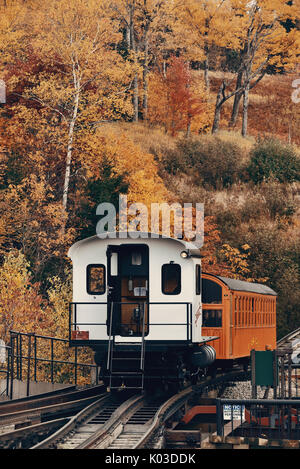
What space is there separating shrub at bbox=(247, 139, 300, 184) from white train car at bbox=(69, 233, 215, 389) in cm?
3480

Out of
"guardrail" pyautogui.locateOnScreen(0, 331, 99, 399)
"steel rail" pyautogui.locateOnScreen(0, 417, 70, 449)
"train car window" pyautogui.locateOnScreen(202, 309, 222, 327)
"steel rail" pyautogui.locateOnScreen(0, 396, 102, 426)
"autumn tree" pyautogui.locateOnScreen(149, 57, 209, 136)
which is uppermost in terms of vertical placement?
"autumn tree" pyautogui.locateOnScreen(149, 57, 209, 136)

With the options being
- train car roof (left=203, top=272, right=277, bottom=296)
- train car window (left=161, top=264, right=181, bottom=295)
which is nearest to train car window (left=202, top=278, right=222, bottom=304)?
train car roof (left=203, top=272, right=277, bottom=296)

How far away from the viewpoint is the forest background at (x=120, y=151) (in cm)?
3694

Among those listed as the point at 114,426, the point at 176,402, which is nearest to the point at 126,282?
the point at 176,402

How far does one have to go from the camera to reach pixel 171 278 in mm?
20344

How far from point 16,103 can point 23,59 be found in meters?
3.60

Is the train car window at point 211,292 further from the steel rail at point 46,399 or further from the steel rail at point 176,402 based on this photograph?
the steel rail at point 46,399

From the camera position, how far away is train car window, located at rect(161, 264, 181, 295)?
20.3 meters

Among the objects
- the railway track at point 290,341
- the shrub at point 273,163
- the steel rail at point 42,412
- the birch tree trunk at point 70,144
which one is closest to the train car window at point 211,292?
the steel rail at point 42,412

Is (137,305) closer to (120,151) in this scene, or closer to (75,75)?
(75,75)

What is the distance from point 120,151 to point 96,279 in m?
23.8

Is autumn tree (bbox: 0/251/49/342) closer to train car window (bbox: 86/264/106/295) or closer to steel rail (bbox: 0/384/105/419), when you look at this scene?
steel rail (bbox: 0/384/105/419)

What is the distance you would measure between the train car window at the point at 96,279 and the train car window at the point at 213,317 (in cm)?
417
